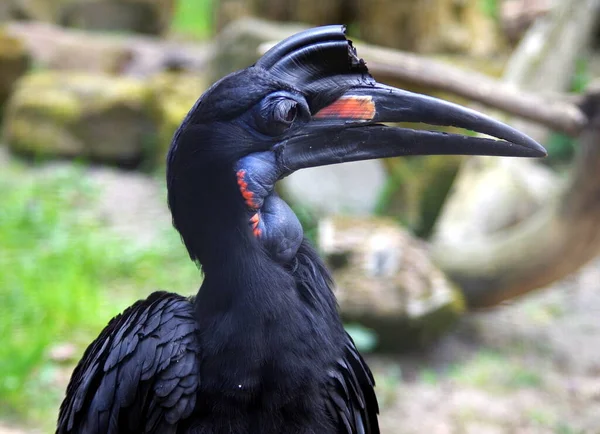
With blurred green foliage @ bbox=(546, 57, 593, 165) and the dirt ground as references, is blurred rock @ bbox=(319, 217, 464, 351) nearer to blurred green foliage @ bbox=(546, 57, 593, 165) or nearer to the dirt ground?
the dirt ground

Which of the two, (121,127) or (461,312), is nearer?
(461,312)

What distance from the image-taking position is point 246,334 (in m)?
1.47

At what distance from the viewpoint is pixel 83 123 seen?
6398 mm

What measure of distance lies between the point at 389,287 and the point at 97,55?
5982 mm

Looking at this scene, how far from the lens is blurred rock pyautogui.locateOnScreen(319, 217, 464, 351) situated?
3611mm

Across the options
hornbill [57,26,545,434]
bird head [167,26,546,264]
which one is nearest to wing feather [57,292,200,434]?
hornbill [57,26,545,434]

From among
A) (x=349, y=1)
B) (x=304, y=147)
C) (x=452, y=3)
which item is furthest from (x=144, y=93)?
(x=304, y=147)

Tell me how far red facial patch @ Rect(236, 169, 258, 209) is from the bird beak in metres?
0.11

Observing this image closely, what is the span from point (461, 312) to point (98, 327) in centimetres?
189

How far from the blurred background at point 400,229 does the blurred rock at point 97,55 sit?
1.44 m

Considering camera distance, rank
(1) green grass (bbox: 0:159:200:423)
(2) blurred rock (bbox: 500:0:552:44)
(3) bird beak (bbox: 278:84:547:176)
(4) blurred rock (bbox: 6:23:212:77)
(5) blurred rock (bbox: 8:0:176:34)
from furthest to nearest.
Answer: (5) blurred rock (bbox: 8:0:176:34)
(4) blurred rock (bbox: 6:23:212:77)
(2) blurred rock (bbox: 500:0:552:44)
(1) green grass (bbox: 0:159:200:423)
(3) bird beak (bbox: 278:84:547:176)

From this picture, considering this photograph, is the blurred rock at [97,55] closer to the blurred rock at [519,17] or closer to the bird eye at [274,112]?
the blurred rock at [519,17]

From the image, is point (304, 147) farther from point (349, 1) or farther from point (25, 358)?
point (349, 1)

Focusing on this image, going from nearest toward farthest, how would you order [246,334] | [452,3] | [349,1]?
[246,334] → [349,1] → [452,3]
